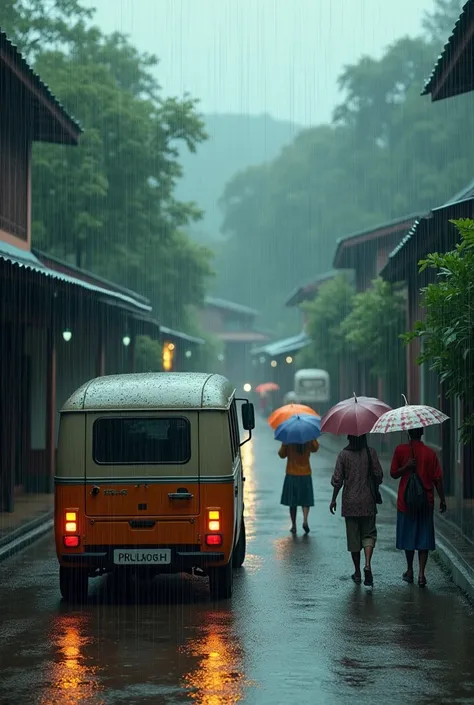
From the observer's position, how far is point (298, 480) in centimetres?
1717

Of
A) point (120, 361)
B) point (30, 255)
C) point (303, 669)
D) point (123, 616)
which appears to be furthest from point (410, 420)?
point (120, 361)

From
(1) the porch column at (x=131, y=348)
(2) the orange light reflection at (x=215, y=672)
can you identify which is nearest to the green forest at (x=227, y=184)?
(1) the porch column at (x=131, y=348)

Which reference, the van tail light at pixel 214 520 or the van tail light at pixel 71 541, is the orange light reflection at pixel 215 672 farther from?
the van tail light at pixel 71 541

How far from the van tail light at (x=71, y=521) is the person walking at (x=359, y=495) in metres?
2.83

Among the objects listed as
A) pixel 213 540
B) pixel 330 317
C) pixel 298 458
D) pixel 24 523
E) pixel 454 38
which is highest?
pixel 454 38

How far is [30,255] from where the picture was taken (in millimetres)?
24203

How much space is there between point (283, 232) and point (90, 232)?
191 ft

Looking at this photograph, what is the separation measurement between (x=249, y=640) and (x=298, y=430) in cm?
748

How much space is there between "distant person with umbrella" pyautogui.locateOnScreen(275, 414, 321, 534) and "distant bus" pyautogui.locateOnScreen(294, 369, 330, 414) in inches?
1626

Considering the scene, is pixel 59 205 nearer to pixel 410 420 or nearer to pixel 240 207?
pixel 410 420

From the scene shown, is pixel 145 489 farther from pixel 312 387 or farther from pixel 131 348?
pixel 312 387

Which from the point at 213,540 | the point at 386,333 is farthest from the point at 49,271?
the point at 386,333

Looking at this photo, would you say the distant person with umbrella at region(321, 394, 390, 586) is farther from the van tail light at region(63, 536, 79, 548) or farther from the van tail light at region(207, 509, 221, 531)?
the van tail light at region(63, 536, 79, 548)

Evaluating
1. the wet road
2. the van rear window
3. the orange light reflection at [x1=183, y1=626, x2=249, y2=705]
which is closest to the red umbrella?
the wet road
